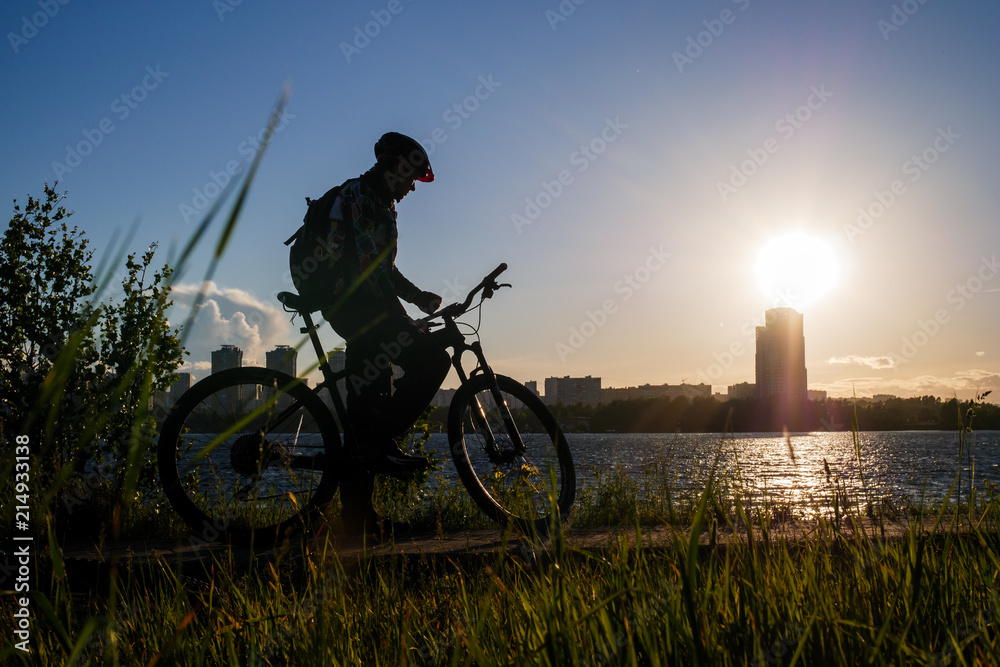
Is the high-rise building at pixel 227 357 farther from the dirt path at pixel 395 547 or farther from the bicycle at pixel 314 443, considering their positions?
the bicycle at pixel 314 443

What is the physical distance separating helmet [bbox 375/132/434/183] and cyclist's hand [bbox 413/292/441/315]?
76 cm

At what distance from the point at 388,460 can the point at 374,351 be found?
61 centimetres

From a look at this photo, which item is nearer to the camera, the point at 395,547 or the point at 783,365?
the point at 395,547

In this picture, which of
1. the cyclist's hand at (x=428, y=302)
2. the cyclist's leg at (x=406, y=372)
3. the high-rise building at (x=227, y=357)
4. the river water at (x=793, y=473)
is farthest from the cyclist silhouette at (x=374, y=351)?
the high-rise building at (x=227, y=357)

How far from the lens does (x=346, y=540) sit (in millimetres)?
3596

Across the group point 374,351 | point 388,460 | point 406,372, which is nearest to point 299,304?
point 374,351

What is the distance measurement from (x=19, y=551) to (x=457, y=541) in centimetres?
188

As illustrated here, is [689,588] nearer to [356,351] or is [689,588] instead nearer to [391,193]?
[356,351]

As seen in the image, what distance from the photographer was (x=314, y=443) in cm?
376

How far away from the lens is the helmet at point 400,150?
13.1 ft

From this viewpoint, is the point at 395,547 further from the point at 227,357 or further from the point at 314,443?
the point at 227,357

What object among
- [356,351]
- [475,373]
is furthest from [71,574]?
[475,373]

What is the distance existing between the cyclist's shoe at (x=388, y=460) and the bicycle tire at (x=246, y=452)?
188 millimetres

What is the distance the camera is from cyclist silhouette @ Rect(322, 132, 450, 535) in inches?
144
